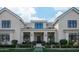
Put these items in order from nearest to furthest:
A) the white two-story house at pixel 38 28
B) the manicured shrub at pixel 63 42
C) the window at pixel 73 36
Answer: the manicured shrub at pixel 63 42 → the white two-story house at pixel 38 28 → the window at pixel 73 36

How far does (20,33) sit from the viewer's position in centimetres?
1283

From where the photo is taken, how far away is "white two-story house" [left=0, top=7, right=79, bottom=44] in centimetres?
1246

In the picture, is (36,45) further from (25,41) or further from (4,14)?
(4,14)

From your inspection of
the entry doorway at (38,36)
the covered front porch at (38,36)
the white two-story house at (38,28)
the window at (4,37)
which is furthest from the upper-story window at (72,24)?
the window at (4,37)

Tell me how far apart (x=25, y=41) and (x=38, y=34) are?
1260 mm

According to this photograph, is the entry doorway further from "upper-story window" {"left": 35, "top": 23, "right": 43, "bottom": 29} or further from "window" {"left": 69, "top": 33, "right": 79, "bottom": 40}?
"window" {"left": 69, "top": 33, "right": 79, "bottom": 40}

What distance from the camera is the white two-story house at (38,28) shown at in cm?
1246

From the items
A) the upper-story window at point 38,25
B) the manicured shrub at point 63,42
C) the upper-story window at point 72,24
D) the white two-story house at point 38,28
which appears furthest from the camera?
the upper-story window at point 72,24

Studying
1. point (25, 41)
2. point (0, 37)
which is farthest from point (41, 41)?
point (0, 37)

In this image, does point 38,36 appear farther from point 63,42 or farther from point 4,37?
point 4,37

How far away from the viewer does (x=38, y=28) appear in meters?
13.3

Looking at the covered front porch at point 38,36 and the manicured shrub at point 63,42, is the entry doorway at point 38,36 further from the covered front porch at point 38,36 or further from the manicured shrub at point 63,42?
the manicured shrub at point 63,42

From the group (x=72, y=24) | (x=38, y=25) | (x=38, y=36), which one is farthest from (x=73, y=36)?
(x=38, y=25)

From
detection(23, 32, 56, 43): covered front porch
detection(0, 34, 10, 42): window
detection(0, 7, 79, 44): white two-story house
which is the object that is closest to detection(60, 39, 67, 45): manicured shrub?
detection(0, 7, 79, 44): white two-story house
